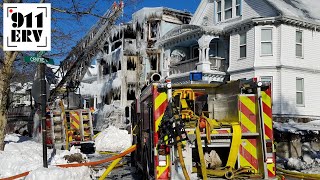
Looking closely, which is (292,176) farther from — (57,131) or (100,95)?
(100,95)

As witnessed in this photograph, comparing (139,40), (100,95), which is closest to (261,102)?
(139,40)

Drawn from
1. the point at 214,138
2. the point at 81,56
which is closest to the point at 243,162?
the point at 214,138

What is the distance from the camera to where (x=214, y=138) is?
300 inches

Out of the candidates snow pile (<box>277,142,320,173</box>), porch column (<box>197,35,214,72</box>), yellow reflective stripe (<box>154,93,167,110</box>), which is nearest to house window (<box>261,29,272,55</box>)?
porch column (<box>197,35,214,72</box>)

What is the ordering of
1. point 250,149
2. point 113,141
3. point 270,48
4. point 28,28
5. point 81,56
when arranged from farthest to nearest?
1. point 81,56
2. point 270,48
3. point 113,141
4. point 28,28
5. point 250,149

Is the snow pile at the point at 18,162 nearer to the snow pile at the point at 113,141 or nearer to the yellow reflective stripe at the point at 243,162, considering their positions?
the yellow reflective stripe at the point at 243,162

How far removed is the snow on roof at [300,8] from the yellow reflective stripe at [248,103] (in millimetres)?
16564

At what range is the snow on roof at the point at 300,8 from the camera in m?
23.8

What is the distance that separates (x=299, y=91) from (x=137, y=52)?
19.1m

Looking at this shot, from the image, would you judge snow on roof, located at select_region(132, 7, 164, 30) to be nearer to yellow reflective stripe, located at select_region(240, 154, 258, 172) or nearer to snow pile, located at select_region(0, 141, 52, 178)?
snow pile, located at select_region(0, 141, 52, 178)

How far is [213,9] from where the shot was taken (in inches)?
1104

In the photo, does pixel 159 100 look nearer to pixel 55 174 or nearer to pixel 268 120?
pixel 268 120

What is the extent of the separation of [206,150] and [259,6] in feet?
59.9

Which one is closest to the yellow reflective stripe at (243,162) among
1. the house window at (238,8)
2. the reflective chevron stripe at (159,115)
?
the reflective chevron stripe at (159,115)
